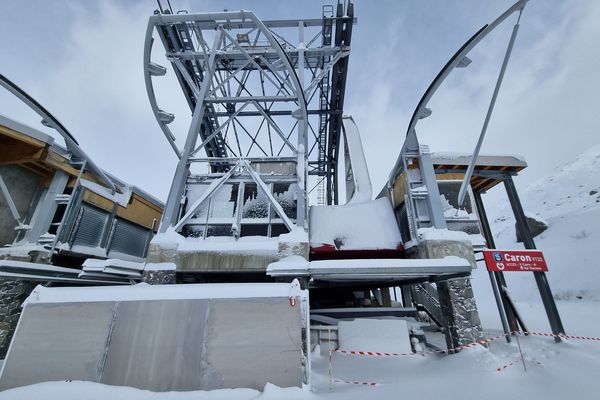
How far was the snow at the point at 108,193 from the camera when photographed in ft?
33.7

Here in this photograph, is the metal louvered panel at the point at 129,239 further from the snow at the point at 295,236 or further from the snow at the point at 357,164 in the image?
the snow at the point at 357,164

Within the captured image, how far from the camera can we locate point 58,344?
4.40 meters

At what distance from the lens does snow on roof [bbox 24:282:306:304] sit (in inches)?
184

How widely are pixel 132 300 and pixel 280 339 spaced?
2.87 meters

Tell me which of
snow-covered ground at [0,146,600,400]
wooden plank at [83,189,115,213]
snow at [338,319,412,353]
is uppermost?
wooden plank at [83,189,115,213]

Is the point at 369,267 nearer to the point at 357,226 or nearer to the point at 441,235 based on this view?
the point at 441,235

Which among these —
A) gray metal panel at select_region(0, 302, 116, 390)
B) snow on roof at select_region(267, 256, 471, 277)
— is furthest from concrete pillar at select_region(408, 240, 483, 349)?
gray metal panel at select_region(0, 302, 116, 390)

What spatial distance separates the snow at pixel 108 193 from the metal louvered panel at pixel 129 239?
89 cm

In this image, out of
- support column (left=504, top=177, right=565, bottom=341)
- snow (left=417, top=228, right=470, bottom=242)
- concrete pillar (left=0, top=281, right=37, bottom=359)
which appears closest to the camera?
concrete pillar (left=0, top=281, right=37, bottom=359)

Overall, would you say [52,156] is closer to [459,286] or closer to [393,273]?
[393,273]

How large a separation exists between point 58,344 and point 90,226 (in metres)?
7.47

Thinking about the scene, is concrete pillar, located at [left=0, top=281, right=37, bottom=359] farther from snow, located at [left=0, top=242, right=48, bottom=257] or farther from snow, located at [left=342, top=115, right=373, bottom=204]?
snow, located at [left=342, top=115, right=373, bottom=204]

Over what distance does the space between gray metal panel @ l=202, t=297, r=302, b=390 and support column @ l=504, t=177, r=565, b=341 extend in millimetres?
9224

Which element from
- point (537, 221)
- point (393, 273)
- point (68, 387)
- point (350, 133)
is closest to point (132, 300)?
point (68, 387)
